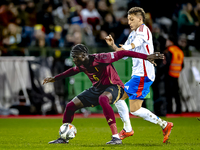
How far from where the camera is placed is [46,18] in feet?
50.1

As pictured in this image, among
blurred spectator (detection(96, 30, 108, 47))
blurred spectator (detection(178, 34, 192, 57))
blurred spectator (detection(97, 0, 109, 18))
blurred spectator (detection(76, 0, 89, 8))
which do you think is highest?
blurred spectator (detection(76, 0, 89, 8))

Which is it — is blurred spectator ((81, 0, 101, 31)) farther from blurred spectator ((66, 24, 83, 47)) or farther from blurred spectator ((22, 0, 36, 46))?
blurred spectator ((22, 0, 36, 46))

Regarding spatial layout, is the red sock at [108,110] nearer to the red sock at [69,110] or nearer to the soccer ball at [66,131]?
the red sock at [69,110]

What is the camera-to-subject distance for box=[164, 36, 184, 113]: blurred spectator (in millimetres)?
12586

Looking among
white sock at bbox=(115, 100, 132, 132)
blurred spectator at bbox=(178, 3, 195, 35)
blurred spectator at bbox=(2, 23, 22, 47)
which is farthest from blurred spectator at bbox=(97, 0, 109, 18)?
white sock at bbox=(115, 100, 132, 132)

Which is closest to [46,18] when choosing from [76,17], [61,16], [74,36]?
[61,16]

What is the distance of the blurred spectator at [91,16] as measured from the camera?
1469 centimetres

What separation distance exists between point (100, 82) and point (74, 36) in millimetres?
7480

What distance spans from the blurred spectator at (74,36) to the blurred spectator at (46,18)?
123cm

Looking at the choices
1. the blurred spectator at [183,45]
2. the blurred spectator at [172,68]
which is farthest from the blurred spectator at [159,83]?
the blurred spectator at [183,45]

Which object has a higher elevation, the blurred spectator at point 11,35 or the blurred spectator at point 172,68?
the blurred spectator at point 11,35

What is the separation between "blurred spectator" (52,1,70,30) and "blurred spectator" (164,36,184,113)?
4.45 metres

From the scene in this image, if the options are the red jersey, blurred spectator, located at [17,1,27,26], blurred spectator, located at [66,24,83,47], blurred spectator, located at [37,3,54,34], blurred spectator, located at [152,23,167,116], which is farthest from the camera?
blurred spectator, located at [17,1,27,26]

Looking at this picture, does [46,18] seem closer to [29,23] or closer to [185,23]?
[29,23]
